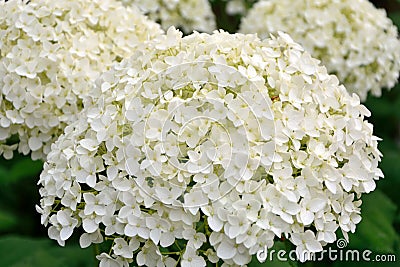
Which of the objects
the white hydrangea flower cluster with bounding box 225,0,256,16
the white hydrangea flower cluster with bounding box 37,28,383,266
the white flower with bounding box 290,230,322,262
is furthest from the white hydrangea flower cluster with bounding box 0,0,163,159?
the white hydrangea flower cluster with bounding box 225,0,256,16

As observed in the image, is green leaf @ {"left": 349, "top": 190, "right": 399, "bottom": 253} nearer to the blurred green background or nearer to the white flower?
the blurred green background

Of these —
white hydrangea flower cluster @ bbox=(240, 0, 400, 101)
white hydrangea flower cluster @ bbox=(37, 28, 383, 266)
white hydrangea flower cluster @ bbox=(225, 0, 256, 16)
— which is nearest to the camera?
white hydrangea flower cluster @ bbox=(37, 28, 383, 266)

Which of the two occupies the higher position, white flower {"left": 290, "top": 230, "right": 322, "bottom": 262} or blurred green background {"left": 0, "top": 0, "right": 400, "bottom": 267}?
white flower {"left": 290, "top": 230, "right": 322, "bottom": 262}

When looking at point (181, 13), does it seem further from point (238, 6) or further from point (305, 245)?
point (305, 245)

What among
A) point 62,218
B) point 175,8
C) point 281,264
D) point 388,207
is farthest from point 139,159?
point 175,8

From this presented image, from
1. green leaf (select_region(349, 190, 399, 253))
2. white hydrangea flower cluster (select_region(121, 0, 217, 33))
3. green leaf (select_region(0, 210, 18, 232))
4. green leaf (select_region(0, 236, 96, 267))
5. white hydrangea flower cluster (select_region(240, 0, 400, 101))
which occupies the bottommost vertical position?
green leaf (select_region(0, 210, 18, 232))

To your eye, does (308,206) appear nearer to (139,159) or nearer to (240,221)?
(240,221)

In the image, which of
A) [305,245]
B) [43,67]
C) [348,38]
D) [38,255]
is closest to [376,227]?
[348,38]
